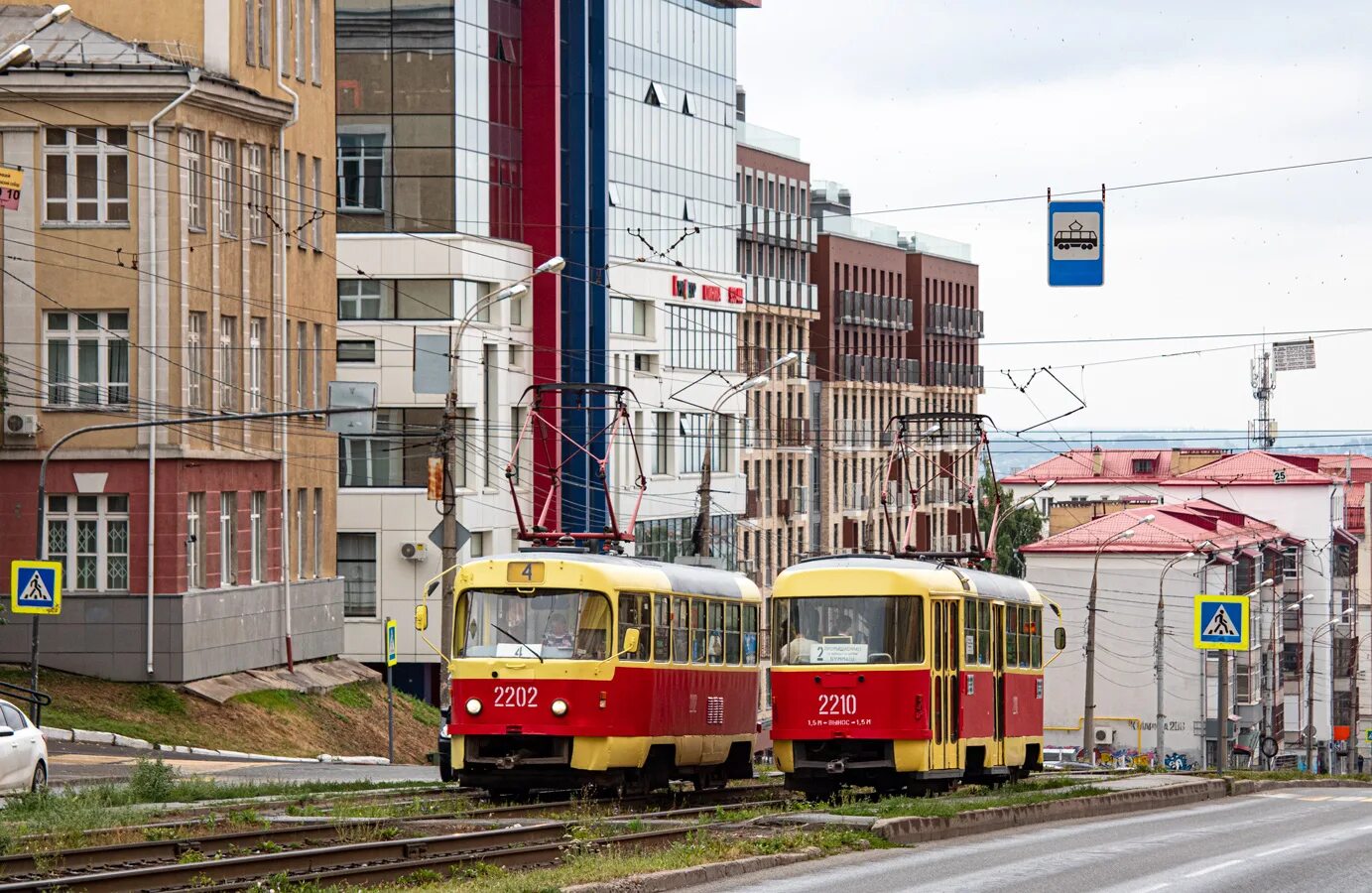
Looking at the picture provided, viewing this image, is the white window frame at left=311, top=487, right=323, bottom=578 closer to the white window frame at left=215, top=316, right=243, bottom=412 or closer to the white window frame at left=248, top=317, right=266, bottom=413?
the white window frame at left=248, top=317, right=266, bottom=413

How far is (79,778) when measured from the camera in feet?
112

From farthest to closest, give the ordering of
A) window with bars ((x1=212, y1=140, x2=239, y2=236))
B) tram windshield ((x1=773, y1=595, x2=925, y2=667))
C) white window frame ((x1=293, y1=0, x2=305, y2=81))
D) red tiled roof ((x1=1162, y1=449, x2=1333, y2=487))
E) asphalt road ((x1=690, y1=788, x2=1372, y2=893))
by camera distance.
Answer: red tiled roof ((x1=1162, y1=449, x2=1333, y2=487)) < white window frame ((x1=293, y1=0, x2=305, y2=81)) < window with bars ((x1=212, y1=140, x2=239, y2=236)) < tram windshield ((x1=773, y1=595, x2=925, y2=667)) < asphalt road ((x1=690, y1=788, x2=1372, y2=893))

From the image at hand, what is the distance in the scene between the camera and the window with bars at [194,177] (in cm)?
4797

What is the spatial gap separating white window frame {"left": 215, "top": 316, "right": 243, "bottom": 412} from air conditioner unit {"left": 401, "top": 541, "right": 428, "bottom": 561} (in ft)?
67.3

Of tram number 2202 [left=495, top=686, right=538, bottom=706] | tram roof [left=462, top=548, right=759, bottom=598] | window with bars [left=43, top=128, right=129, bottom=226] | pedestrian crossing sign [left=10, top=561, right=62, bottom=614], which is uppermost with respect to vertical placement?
window with bars [left=43, top=128, right=129, bottom=226]

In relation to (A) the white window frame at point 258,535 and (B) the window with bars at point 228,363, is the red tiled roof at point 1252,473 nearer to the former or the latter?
(A) the white window frame at point 258,535

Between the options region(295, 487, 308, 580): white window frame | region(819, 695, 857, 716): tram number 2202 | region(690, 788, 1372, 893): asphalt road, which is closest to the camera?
region(690, 788, 1372, 893): asphalt road

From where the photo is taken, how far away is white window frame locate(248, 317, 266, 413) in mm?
51938

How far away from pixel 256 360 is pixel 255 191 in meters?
3.58

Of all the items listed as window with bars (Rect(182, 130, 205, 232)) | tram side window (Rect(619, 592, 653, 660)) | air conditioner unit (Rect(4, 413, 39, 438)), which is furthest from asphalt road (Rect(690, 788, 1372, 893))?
window with bars (Rect(182, 130, 205, 232))

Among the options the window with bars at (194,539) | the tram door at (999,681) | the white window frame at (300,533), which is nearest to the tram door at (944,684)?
the tram door at (999,681)

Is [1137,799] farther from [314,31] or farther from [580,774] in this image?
[314,31]

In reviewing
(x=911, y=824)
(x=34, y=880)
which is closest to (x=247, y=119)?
(x=911, y=824)

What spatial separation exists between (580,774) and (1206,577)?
76516mm
